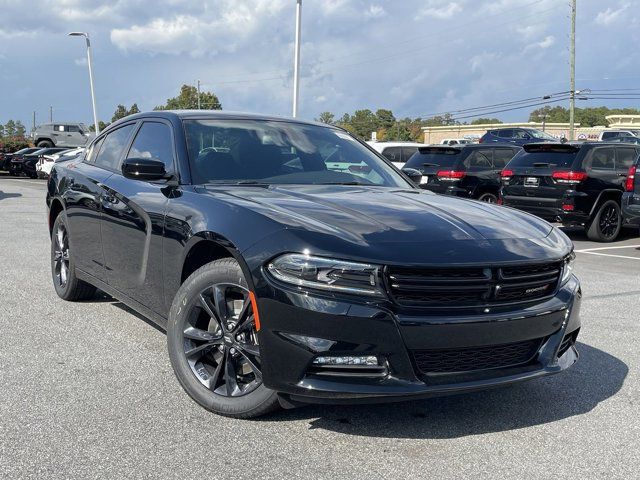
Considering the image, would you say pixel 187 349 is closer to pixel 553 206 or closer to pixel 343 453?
pixel 343 453

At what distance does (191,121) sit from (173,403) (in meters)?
1.91

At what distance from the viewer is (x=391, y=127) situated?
333 ft

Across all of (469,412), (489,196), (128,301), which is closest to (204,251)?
(128,301)

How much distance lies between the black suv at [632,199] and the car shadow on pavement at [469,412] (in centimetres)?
799

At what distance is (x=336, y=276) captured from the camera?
320 cm

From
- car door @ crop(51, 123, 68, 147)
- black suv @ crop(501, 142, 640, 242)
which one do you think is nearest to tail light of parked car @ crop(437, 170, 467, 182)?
black suv @ crop(501, 142, 640, 242)

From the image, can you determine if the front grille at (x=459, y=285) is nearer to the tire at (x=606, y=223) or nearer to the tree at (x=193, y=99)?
the tire at (x=606, y=223)

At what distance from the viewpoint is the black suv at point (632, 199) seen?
38.2 feet

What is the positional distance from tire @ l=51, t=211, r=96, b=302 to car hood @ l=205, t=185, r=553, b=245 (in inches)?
97.0

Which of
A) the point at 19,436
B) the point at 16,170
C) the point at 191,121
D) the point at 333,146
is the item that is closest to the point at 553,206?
the point at 333,146

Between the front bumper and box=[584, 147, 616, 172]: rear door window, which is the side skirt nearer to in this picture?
the front bumper

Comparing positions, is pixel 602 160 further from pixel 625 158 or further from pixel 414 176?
pixel 414 176

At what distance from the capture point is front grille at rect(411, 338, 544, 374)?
325 centimetres

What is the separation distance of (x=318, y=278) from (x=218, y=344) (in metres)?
0.80
